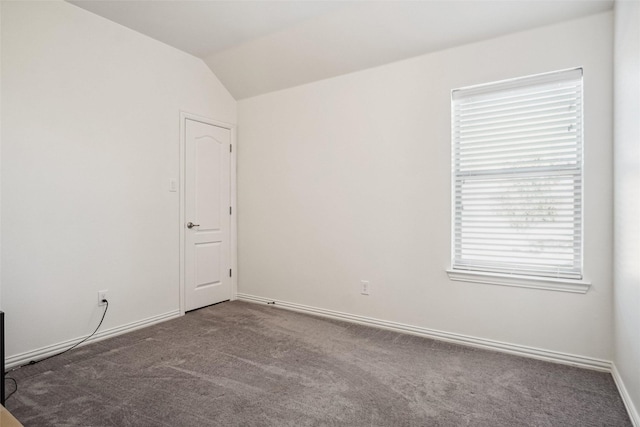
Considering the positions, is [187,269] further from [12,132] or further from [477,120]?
[477,120]

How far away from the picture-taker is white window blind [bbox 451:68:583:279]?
8.54 feet

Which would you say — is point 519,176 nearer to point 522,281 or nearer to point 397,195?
point 522,281

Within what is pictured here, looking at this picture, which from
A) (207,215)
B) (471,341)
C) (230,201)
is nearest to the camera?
(471,341)

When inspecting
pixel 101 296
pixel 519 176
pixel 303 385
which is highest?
pixel 519 176

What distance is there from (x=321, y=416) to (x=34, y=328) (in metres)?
2.30

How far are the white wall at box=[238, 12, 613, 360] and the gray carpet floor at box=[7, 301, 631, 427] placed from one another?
37 cm

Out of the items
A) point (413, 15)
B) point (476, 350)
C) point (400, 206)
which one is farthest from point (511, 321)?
point (413, 15)

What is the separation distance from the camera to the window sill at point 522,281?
2537 millimetres

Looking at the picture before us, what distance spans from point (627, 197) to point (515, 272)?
97cm

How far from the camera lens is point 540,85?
269cm

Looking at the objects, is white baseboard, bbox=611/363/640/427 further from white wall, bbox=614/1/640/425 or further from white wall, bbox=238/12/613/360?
white wall, bbox=238/12/613/360

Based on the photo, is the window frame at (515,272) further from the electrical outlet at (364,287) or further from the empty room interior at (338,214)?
the electrical outlet at (364,287)

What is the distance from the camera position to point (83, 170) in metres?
2.97

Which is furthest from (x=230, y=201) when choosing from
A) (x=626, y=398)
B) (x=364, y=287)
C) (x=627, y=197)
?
(x=626, y=398)
